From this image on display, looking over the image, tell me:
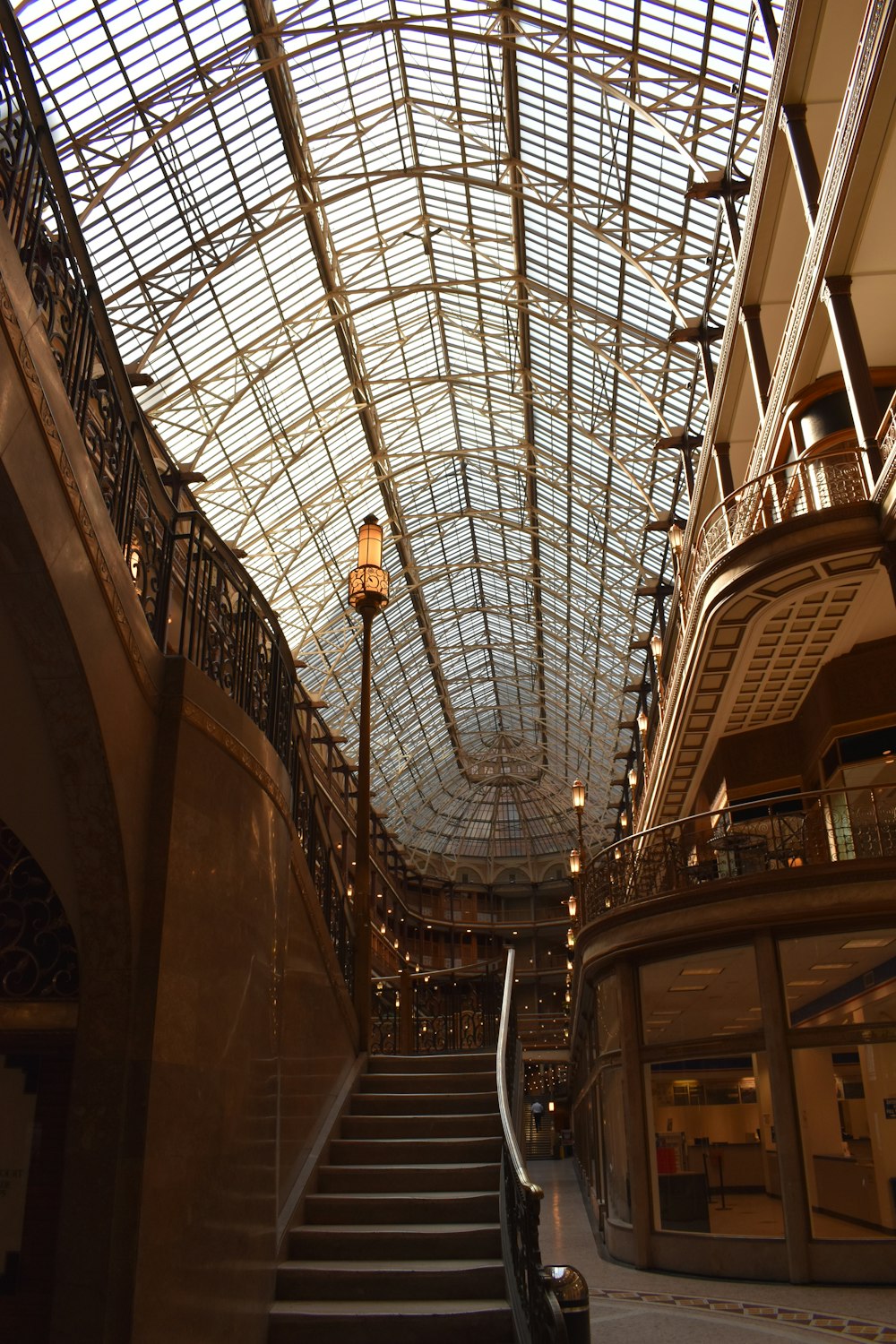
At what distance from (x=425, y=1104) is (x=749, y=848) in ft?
18.5

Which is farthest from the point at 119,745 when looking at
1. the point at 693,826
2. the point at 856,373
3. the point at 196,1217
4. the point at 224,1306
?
the point at 693,826

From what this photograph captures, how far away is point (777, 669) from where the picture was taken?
16.2 metres

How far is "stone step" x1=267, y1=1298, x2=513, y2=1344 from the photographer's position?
5449mm

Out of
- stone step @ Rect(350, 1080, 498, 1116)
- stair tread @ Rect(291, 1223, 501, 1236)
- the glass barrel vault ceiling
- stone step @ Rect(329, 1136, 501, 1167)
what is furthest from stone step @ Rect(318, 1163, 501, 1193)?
the glass barrel vault ceiling

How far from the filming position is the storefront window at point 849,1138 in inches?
398

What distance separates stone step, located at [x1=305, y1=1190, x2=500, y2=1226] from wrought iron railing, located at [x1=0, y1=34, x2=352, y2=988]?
237cm

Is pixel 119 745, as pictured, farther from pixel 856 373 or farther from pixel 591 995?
pixel 591 995

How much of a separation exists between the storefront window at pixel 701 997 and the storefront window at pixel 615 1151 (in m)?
1.14

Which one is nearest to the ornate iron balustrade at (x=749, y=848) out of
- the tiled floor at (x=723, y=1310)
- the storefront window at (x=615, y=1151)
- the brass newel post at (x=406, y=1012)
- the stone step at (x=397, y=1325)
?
the storefront window at (x=615, y=1151)

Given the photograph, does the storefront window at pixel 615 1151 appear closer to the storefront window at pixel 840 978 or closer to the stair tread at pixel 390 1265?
the storefront window at pixel 840 978

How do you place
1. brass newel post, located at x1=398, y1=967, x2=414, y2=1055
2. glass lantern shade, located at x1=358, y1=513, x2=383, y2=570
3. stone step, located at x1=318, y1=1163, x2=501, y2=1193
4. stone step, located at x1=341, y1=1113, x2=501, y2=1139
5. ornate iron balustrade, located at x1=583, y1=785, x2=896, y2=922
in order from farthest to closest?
brass newel post, located at x1=398, y1=967, x2=414, y2=1055 → ornate iron balustrade, located at x1=583, y1=785, x2=896, y2=922 → glass lantern shade, located at x1=358, y1=513, x2=383, y2=570 → stone step, located at x1=341, y1=1113, x2=501, y2=1139 → stone step, located at x1=318, y1=1163, x2=501, y2=1193

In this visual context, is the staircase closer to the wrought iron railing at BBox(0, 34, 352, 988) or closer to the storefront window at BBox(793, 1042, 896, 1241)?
the wrought iron railing at BBox(0, 34, 352, 988)

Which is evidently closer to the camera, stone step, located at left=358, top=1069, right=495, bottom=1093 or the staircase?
the staircase

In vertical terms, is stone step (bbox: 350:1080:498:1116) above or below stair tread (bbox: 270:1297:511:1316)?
above
